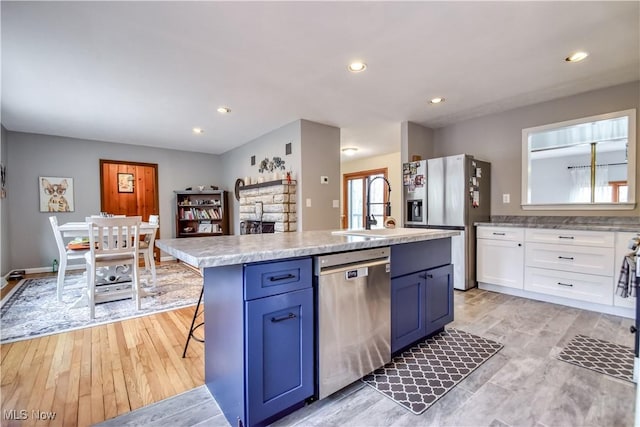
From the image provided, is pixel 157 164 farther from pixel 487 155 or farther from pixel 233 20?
pixel 487 155

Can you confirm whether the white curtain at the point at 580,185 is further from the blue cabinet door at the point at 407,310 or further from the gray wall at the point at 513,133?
the blue cabinet door at the point at 407,310

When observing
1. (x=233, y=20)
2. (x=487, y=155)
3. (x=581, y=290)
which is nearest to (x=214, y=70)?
(x=233, y=20)

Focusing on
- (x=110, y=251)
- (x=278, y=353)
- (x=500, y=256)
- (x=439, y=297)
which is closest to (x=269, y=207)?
(x=110, y=251)

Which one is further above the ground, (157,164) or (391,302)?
(157,164)

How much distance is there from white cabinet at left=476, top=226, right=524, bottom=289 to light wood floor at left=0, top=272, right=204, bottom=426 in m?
3.33

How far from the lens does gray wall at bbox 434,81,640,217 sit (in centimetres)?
304

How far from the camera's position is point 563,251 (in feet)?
9.84

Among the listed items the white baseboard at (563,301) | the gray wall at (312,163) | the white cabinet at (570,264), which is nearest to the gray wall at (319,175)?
the gray wall at (312,163)

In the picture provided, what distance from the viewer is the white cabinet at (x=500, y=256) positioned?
10.9 ft

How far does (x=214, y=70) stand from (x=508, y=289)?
405 centimetres

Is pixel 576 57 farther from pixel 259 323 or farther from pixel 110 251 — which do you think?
pixel 110 251

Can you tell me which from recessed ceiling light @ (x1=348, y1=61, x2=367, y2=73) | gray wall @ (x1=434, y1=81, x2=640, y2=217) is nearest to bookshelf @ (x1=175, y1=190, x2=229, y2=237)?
recessed ceiling light @ (x1=348, y1=61, x2=367, y2=73)

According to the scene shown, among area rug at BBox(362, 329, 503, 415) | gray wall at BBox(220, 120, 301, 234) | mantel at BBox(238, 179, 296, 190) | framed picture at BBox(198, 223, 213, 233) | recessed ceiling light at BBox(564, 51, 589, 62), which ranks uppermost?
recessed ceiling light at BBox(564, 51, 589, 62)

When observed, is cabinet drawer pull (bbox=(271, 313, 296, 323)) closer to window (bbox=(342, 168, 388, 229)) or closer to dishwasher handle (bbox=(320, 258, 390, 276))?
dishwasher handle (bbox=(320, 258, 390, 276))
